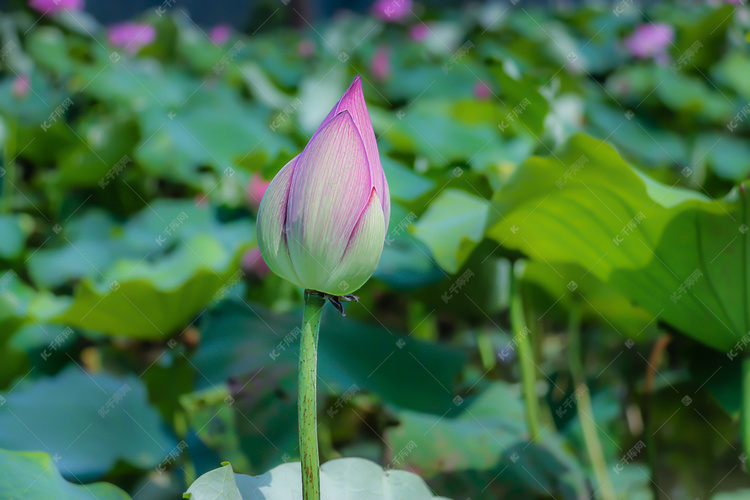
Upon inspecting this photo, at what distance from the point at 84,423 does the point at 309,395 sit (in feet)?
1.93

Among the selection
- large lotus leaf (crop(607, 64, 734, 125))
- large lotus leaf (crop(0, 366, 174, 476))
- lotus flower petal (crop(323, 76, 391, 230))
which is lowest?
large lotus leaf (crop(0, 366, 174, 476))

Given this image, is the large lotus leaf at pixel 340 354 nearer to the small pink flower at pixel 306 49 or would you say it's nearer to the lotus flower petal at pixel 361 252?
the lotus flower petal at pixel 361 252

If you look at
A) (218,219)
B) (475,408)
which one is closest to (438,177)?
(475,408)

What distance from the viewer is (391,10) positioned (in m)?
3.09

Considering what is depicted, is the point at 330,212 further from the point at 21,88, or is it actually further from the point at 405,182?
the point at 21,88

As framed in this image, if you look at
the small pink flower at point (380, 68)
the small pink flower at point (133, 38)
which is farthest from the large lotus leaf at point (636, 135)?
the small pink flower at point (133, 38)

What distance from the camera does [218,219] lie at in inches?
46.8

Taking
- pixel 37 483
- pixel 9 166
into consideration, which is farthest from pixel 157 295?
pixel 9 166

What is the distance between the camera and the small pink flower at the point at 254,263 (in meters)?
0.93

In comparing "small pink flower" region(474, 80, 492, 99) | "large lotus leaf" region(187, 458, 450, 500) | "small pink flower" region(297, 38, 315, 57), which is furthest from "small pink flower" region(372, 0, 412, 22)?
"large lotus leaf" region(187, 458, 450, 500)

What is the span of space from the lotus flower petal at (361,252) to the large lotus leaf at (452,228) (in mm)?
336

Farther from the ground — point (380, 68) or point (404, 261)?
point (380, 68)

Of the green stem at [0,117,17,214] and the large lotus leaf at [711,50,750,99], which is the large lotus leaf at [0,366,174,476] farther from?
the large lotus leaf at [711,50,750,99]

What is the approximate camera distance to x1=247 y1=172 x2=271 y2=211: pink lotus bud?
3.59 feet
